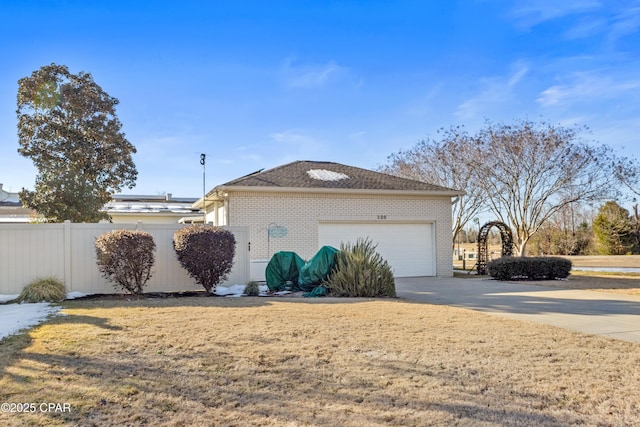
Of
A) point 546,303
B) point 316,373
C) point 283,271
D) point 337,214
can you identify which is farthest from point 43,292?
point 546,303

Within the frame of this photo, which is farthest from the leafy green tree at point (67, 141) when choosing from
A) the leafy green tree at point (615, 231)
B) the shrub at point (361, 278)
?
the leafy green tree at point (615, 231)

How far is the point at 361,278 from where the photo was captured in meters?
11.7

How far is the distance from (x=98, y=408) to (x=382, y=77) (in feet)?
44.1

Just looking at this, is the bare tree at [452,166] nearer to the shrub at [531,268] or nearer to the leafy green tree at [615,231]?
the shrub at [531,268]

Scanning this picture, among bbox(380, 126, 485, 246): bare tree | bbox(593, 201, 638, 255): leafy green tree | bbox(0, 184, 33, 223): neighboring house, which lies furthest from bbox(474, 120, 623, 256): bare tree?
bbox(0, 184, 33, 223): neighboring house

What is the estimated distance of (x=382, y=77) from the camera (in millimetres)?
15445

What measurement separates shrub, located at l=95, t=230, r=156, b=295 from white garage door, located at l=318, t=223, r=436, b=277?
24.8ft

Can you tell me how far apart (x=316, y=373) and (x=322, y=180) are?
552 inches

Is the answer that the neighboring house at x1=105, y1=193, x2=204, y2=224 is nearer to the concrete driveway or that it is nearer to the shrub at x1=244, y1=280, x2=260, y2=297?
the shrub at x1=244, y1=280, x2=260, y2=297

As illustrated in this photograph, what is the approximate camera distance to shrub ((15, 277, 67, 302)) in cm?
1059

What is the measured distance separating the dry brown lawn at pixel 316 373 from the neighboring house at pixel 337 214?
941cm

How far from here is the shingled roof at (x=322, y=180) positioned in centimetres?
1748

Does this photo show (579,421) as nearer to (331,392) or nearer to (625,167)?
(331,392)

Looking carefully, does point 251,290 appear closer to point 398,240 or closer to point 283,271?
point 283,271
